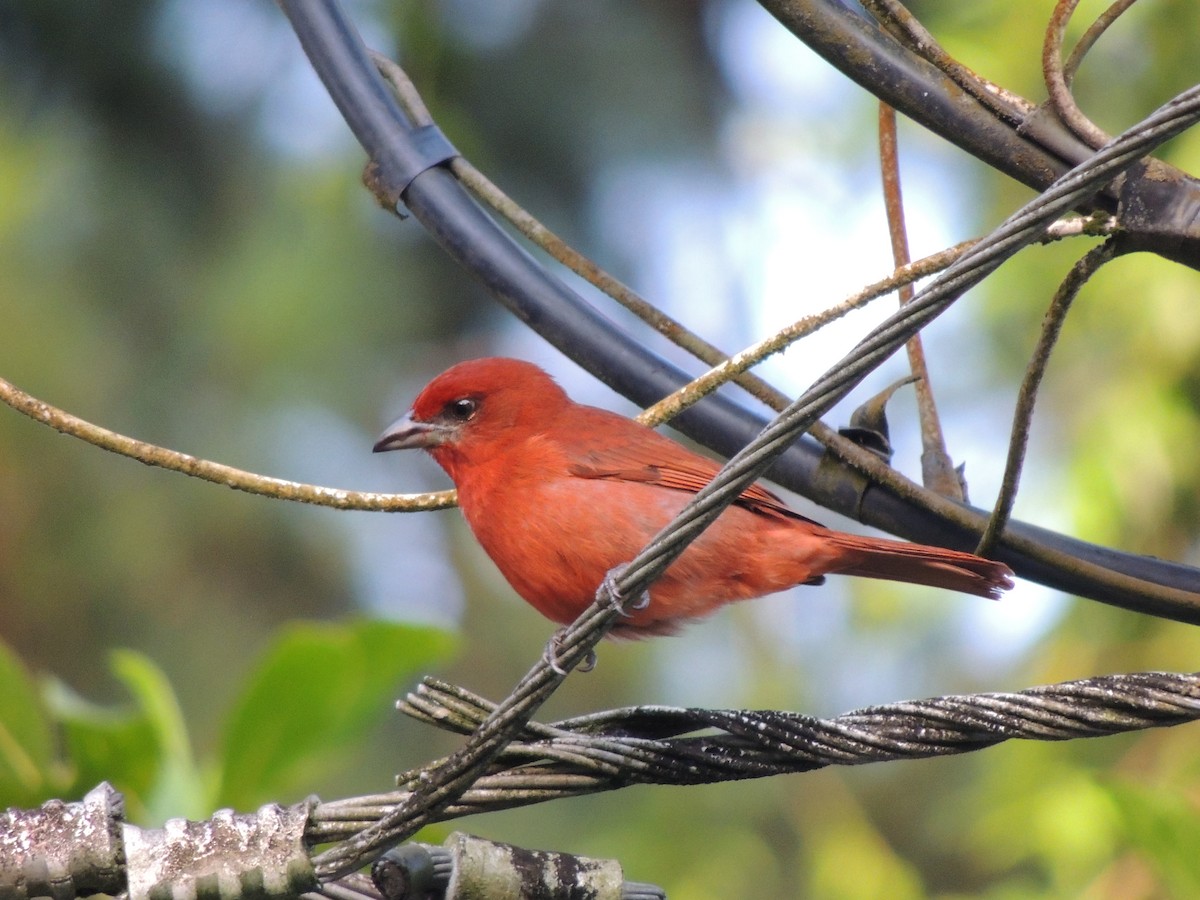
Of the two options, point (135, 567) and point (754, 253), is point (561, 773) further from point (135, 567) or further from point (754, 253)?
point (754, 253)

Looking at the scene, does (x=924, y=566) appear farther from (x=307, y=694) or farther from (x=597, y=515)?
(x=307, y=694)

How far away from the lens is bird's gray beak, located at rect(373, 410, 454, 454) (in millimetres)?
4184

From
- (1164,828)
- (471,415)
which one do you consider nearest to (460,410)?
(471,415)

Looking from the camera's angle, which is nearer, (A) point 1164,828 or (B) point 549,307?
(B) point 549,307

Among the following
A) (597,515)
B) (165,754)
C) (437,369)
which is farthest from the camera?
(437,369)

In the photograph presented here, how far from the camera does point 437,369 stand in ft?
30.9

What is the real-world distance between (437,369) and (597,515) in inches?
230

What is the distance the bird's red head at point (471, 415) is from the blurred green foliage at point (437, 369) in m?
→ 2.99

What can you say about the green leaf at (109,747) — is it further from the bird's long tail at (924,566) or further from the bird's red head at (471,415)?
the bird's long tail at (924,566)

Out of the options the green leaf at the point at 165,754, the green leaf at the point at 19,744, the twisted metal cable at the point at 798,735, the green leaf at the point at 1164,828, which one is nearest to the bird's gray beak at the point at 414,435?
the green leaf at the point at 165,754

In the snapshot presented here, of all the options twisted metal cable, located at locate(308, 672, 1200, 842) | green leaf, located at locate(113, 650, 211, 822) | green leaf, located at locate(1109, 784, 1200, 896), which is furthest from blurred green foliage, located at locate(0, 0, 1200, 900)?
twisted metal cable, located at locate(308, 672, 1200, 842)

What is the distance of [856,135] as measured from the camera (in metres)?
7.93

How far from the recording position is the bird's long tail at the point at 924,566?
3.17 m

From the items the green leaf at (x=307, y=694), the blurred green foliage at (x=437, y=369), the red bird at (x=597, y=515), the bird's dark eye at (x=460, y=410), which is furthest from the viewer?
the blurred green foliage at (x=437, y=369)
